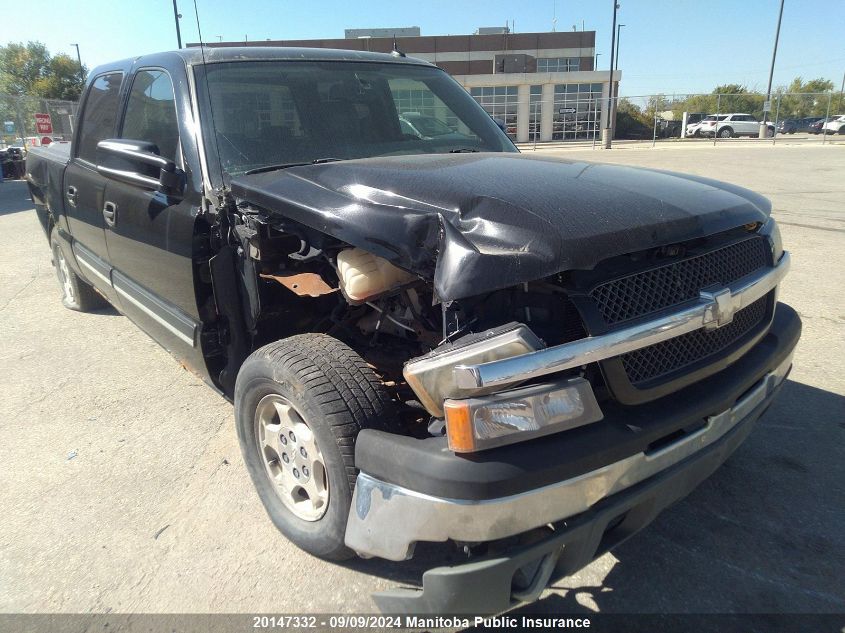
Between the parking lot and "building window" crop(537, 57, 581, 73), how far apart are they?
163 ft

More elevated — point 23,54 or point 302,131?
point 23,54

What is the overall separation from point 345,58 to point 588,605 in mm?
3073

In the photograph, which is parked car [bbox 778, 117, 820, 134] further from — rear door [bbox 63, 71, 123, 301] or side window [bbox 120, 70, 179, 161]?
side window [bbox 120, 70, 179, 161]

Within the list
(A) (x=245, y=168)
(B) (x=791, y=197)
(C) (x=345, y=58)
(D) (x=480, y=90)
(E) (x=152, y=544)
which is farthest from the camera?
(D) (x=480, y=90)

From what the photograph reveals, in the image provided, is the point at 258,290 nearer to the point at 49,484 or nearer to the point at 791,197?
the point at 49,484

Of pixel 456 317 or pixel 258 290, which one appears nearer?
pixel 456 317

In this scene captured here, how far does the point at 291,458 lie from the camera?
235cm

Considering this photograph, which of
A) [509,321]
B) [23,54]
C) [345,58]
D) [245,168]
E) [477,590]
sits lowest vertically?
[477,590]

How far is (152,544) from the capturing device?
255 cm

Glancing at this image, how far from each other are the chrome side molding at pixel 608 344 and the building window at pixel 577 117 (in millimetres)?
38004

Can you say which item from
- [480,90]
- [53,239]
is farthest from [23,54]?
[53,239]

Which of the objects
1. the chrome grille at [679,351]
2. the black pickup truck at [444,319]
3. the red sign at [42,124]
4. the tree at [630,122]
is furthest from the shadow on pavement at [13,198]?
the tree at [630,122]

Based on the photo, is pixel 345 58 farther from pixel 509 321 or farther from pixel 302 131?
pixel 509 321

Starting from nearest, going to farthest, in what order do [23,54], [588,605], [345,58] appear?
1. [588,605]
2. [345,58]
3. [23,54]
